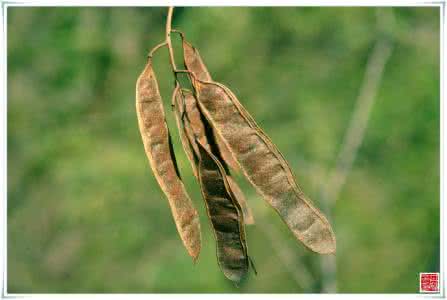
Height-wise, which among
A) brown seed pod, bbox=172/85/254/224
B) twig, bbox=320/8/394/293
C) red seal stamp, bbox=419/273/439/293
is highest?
brown seed pod, bbox=172/85/254/224

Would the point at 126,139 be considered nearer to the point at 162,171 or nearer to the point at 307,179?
the point at 307,179

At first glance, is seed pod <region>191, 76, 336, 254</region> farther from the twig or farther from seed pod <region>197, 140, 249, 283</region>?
the twig

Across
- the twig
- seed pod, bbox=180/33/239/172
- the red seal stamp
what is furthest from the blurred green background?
seed pod, bbox=180/33/239/172

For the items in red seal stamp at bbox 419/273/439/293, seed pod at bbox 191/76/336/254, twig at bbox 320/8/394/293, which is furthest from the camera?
twig at bbox 320/8/394/293
